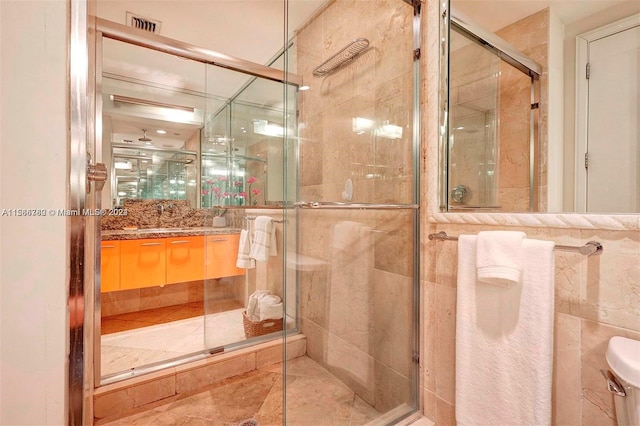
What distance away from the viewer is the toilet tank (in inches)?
24.1

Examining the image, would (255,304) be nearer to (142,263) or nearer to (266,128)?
(142,263)

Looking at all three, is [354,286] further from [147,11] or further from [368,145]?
[147,11]

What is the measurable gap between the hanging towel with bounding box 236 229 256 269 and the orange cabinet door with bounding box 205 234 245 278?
1.3 inches

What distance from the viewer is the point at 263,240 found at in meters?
2.02

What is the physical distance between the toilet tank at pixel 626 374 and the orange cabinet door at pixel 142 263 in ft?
9.22

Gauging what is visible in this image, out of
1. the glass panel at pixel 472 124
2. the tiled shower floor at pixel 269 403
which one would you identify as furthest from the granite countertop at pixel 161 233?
the glass panel at pixel 472 124

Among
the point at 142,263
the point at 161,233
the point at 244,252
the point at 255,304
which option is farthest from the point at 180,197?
the point at 255,304

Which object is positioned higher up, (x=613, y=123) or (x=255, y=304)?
(x=613, y=123)

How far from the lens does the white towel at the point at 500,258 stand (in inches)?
33.4

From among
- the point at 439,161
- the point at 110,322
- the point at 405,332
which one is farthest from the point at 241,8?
the point at 110,322

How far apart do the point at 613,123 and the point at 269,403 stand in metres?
1.79

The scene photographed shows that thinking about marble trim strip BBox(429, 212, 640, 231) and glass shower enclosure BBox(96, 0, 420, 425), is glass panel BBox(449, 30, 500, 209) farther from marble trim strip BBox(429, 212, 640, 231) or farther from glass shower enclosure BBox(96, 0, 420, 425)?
glass shower enclosure BBox(96, 0, 420, 425)

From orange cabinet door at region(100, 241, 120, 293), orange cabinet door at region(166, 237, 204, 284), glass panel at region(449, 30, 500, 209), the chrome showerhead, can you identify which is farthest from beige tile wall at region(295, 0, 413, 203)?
the chrome showerhead

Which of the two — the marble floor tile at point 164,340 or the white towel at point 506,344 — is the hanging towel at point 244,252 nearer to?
the marble floor tile at point 164,340
